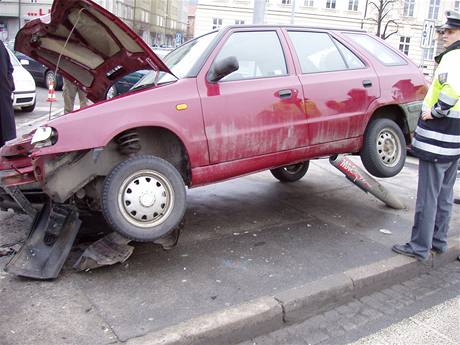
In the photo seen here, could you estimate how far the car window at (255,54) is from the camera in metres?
4.54

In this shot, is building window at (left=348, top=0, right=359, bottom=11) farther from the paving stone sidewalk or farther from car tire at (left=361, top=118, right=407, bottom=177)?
the paving stone sidewalk

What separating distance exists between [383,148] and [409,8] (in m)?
56.6

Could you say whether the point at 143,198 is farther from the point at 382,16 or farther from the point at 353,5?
the point at 353,5

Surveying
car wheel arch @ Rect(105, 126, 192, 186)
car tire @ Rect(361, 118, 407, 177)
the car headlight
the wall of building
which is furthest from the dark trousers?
the wall of building

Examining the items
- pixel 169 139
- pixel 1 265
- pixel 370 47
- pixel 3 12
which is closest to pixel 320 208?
pixel 370 47

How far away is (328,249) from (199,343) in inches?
72.7

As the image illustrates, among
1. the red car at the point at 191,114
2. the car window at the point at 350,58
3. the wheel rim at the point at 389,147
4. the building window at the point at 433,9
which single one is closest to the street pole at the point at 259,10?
the red car at the point at 191,114

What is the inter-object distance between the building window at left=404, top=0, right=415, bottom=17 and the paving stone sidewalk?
5736 cm

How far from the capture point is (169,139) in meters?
4.27

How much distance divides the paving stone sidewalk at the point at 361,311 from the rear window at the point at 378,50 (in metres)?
2.35

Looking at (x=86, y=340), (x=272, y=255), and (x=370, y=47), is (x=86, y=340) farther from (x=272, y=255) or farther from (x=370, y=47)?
(x=370, y=47)

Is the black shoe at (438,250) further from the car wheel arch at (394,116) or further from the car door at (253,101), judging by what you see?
the car door at (253,101)

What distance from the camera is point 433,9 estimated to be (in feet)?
183

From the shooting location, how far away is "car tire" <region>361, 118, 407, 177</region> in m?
5.27
